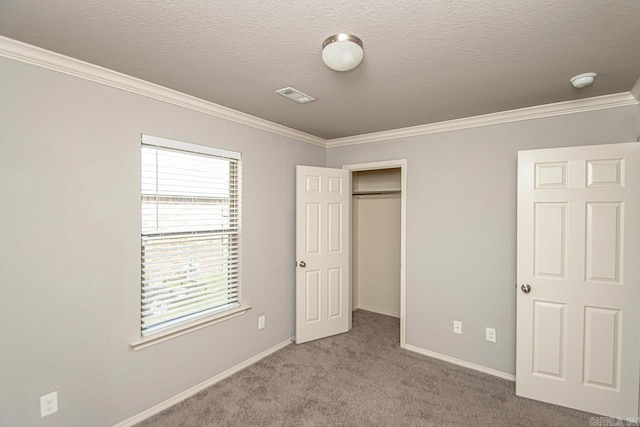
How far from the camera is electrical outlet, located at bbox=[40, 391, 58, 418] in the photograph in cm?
177

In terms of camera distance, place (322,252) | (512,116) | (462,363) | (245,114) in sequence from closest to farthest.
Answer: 1. (512,116)
2. (245,114)
3. (462,363)
4. (322,252)

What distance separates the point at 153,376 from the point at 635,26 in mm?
3667

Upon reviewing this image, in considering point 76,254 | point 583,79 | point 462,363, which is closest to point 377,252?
point 462,363

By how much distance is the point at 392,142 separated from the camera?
352cm

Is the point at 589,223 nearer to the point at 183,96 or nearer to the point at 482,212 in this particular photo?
the point at 482,212

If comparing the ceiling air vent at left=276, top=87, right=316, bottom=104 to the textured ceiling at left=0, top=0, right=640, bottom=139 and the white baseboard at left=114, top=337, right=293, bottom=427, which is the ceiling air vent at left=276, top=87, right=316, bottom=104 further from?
the white baseboard at left=114, top=337, right=293, bottom=427

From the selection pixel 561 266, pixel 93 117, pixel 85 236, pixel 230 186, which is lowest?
pixel 561 266

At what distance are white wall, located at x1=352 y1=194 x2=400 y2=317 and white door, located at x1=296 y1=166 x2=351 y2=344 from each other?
97 centimetres

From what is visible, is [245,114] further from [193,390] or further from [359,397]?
Answer: [359,397]

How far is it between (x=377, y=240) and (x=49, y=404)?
12.8 ft

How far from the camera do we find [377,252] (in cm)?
468

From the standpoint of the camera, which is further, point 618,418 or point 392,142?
point 392,142

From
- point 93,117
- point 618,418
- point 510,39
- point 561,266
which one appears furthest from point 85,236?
point 618,418

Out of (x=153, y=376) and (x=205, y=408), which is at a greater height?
(x=153, y=376)
